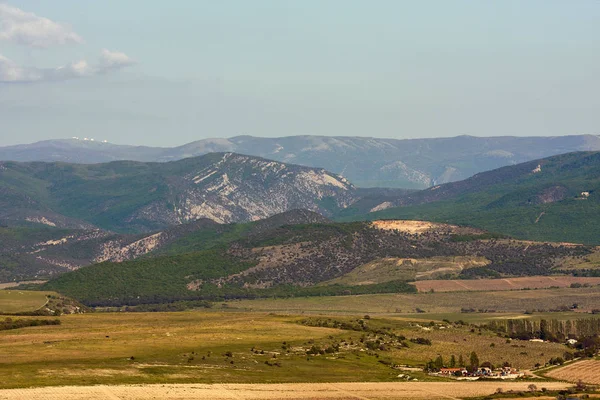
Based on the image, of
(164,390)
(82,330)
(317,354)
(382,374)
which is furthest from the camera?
(82,330)

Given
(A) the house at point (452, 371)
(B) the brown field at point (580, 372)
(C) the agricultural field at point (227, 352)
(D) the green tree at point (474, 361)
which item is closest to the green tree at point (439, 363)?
(A) the house at point (452, 371)

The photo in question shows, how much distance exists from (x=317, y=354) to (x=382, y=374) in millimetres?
17291

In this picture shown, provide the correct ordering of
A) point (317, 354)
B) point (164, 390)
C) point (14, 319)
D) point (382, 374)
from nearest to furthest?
1. point (164, 390)
2. point (382, 374)
3. point (317, 354)
4. point (14, 319)

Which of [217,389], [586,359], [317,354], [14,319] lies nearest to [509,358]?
[586,359]

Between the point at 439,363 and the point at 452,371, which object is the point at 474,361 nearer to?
the point at 439,363

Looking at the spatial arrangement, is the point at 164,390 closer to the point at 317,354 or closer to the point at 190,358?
the point at 190,358

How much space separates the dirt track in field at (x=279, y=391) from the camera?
360 ft

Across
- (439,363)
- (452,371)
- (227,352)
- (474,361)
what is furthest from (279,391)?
(474,361)

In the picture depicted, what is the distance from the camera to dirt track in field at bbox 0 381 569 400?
360ft

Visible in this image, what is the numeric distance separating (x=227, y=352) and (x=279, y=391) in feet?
100

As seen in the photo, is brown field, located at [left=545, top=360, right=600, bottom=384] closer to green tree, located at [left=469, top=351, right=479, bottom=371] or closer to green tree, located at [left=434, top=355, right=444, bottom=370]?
green tree, located at [left=469, top=351, right=479, bottom=371]

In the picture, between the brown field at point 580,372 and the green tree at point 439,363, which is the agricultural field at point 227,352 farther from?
the brown field at point 580,372

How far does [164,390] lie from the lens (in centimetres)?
11588

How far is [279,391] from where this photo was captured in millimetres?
121500
